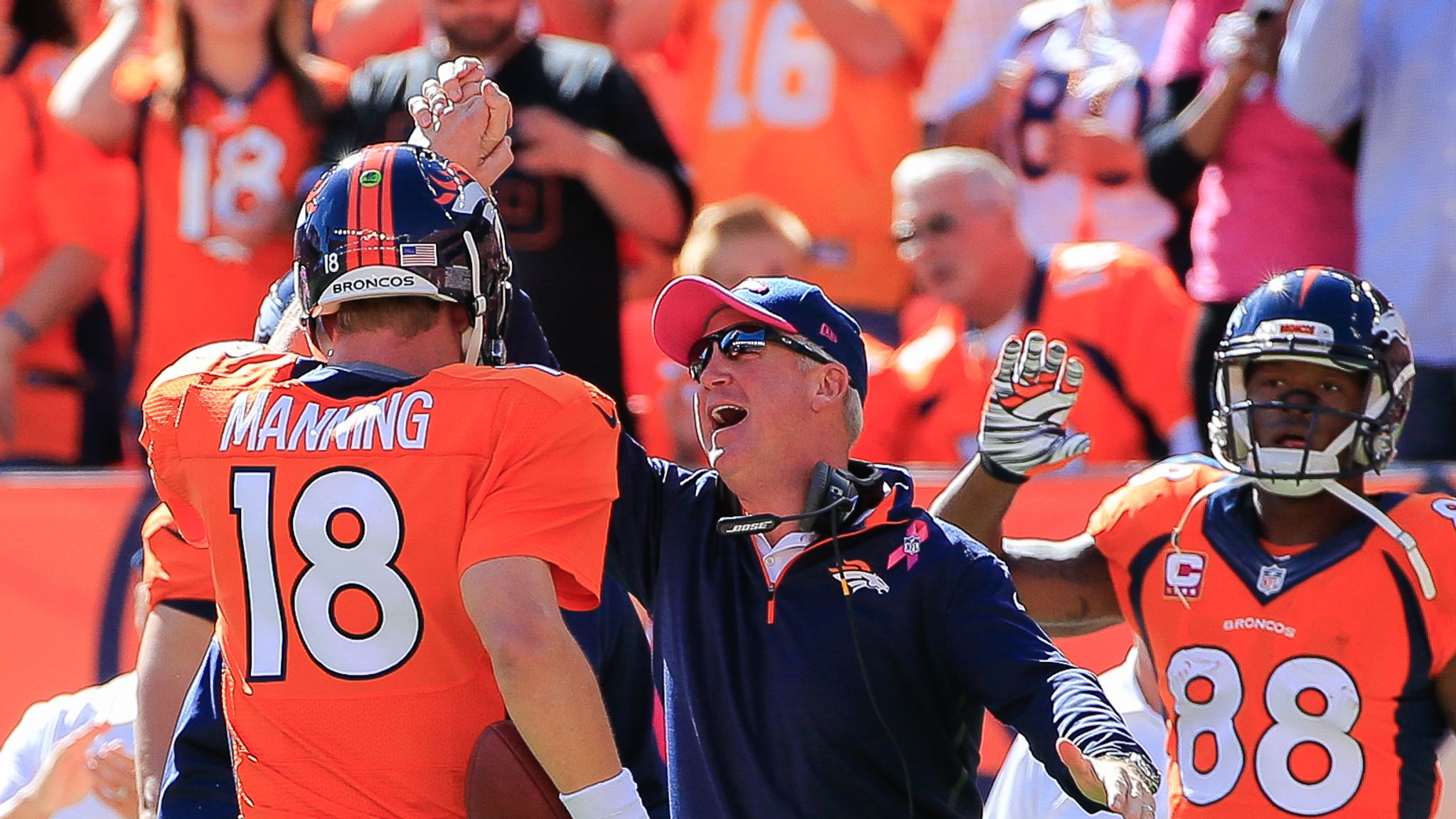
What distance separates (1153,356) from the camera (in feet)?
19.4

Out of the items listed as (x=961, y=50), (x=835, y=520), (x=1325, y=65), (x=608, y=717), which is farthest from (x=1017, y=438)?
(x=961, y=50)

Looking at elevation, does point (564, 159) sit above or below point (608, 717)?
above

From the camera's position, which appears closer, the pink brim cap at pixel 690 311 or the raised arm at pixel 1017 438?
the pink brim cap at pixel 690 311

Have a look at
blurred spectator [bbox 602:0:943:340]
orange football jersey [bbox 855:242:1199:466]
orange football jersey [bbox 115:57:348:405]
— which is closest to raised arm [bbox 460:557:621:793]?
orange football jersey [bbox 855:242:1199:466]

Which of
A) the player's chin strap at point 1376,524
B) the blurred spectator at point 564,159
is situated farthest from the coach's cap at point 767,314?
the blurred spectator at point 564,159

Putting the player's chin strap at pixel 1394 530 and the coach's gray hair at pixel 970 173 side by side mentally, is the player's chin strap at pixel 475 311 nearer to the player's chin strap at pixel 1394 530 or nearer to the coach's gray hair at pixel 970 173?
the player's chin strap at pixel 1394 530

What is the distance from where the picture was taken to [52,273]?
6.46 m

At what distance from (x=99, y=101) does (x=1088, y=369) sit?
3.20 meters

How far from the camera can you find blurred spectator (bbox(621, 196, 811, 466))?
6055mm

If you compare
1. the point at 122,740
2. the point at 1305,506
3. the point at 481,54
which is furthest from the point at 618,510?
the point at 481,54

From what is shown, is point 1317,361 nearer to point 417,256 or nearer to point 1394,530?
point 1394,530

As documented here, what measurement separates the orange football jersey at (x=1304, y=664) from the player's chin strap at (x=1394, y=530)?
1cm

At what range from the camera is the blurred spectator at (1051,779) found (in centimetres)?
439

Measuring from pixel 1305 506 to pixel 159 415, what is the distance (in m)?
2.12
